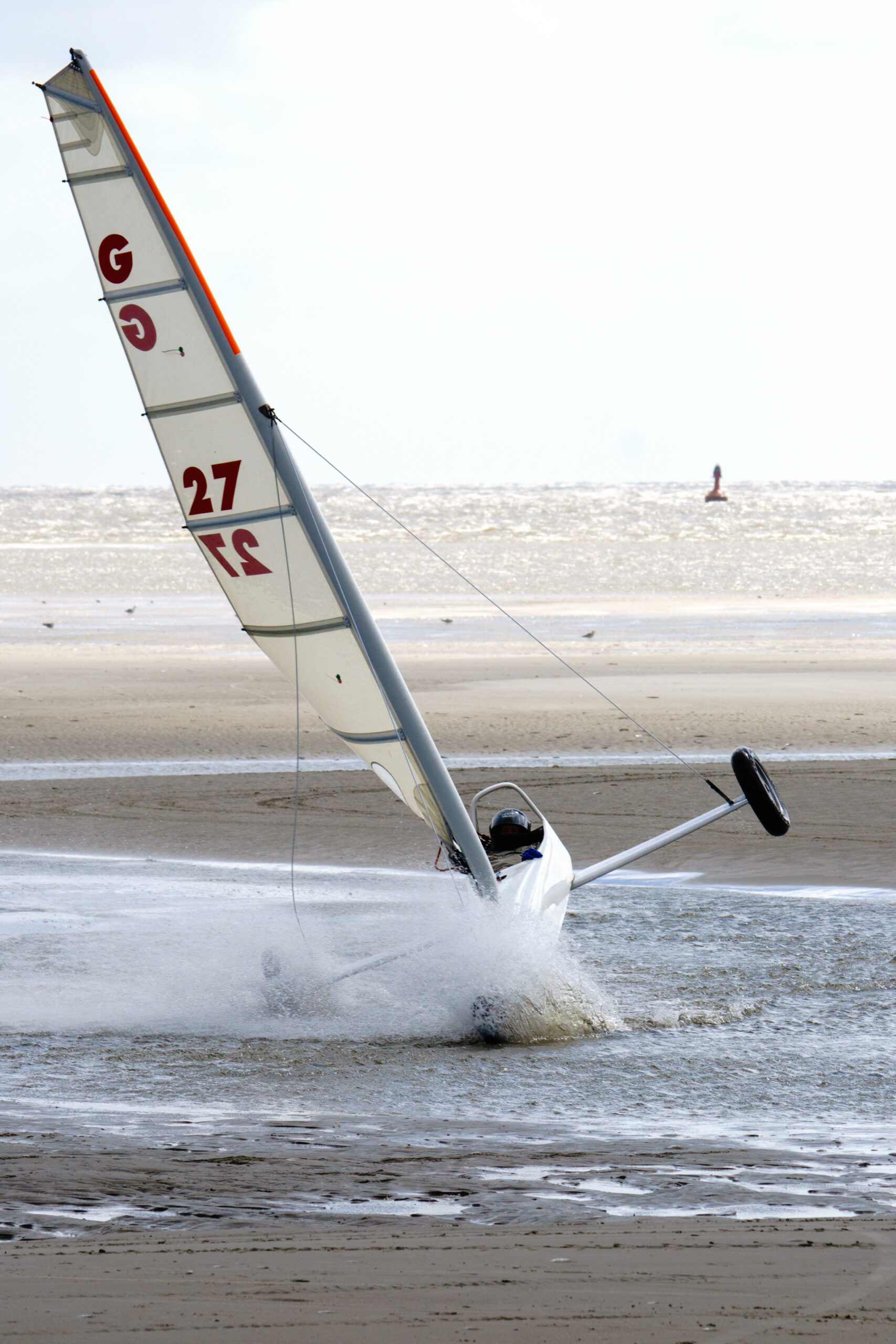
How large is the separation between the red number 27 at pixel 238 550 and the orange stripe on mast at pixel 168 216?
996 millimetres

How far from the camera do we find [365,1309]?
14.3ft

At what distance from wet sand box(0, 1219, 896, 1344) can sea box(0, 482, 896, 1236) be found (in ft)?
0.66

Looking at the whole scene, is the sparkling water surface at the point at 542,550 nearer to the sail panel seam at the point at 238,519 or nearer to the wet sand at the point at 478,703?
the wet sand at the point at 478,703

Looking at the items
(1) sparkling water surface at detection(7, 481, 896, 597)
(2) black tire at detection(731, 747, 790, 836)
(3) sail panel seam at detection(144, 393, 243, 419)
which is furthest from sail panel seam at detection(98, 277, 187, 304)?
(1) sparkling water surface at detection(7, 481, 896, 597)

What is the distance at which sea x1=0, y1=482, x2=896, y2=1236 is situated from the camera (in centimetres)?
556

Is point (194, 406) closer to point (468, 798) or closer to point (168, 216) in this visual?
point (168, 216)

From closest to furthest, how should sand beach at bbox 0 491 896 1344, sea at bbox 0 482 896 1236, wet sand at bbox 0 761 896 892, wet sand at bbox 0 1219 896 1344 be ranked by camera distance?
1. wet sand at bbox 0 1219 896 1344
2. sand beach at bbox 0 491 896 1344
3. sea at bbox 0 482 896 1236
4. wet sand at bbox 0 761 896 892

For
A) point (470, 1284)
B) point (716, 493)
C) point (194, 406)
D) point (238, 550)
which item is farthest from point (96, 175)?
point (716, 493)

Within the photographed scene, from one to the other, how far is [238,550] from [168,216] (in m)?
1.84

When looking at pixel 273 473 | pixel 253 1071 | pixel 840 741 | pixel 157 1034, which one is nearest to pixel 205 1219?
pixel 253 1071

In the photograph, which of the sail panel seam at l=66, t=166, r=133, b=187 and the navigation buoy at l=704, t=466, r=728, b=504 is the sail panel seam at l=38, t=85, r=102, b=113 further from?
the navigation buoy at l=704, t=466, r=728, b=504

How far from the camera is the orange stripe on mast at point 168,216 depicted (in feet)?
28.8

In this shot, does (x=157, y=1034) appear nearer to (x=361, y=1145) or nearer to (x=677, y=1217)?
(x=361, y=1145)

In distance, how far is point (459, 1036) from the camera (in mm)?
7918
